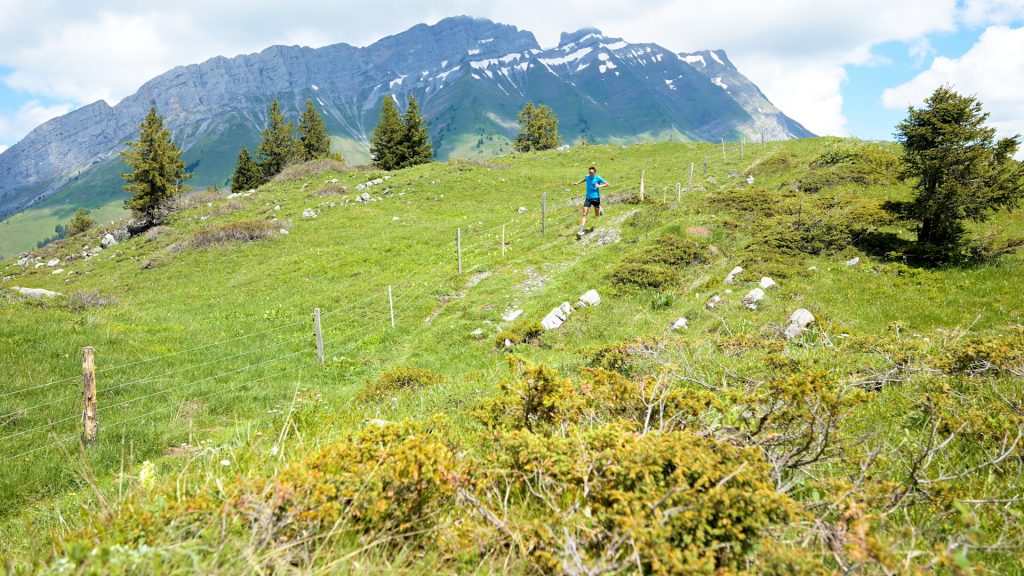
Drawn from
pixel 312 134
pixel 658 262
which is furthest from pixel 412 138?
pixel 658 262

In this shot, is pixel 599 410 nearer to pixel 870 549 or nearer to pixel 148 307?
pixel 870 549

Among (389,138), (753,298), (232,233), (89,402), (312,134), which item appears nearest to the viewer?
(89,402)

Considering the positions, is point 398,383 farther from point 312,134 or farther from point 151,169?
point 312,134

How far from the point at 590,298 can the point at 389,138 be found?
1967 inches

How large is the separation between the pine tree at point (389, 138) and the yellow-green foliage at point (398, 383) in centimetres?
5129

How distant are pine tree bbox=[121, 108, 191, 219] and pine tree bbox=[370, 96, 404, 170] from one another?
21.2 metres

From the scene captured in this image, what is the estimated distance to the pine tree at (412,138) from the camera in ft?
183

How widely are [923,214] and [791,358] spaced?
10692 mm

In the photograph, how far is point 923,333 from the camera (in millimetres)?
9680

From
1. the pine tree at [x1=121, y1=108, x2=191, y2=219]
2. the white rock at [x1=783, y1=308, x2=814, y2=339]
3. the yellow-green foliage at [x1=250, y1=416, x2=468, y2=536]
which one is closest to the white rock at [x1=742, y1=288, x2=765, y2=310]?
the white rock at [x1=783, y1=308, x2=814, y2=339]

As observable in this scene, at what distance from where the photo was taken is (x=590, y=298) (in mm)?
14148

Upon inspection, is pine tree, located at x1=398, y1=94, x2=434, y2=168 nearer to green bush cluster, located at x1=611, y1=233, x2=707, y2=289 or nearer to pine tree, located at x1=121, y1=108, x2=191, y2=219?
pine tree, located at x1=121, y1=108, x2=191, y2=219

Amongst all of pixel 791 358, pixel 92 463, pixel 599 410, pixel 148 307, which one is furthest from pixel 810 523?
pixel 148 307

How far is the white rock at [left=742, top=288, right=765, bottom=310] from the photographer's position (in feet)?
39.8
